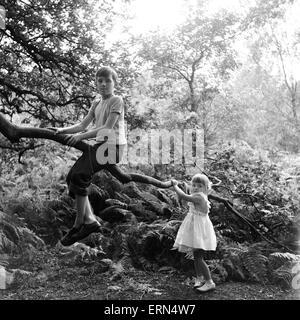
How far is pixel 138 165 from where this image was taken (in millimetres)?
4457

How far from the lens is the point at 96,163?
219 cm

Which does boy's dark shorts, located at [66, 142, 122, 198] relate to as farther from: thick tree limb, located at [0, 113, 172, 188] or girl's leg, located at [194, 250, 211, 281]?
girl's leg, located at [194, 250, 211, 281]

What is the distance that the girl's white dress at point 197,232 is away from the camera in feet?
8.80

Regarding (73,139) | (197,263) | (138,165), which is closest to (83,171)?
(73,139)

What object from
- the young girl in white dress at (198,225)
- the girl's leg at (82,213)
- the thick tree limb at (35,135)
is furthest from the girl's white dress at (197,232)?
the girl's leg at (82,213)

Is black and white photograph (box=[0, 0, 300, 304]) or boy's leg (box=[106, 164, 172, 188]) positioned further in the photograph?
black and white photograph (box=[0, 0, 300, 304])

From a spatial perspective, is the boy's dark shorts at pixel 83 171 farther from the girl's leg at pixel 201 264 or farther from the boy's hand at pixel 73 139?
the girl's leg at pixel 201 264

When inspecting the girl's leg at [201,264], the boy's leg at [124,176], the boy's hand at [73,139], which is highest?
the boy's hand at [73,139]

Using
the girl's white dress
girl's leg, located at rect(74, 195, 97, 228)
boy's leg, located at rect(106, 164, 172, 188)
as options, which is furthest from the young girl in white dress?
girl's leg, located at rect(74, 195, 97, 228)

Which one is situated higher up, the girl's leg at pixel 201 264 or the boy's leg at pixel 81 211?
the boy's leg at pixel 81 211

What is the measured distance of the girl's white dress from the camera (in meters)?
2.68

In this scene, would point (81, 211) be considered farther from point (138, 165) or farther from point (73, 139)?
point (138, 165)

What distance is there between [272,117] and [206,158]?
2.94 metres

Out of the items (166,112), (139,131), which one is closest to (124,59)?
(139,131)
